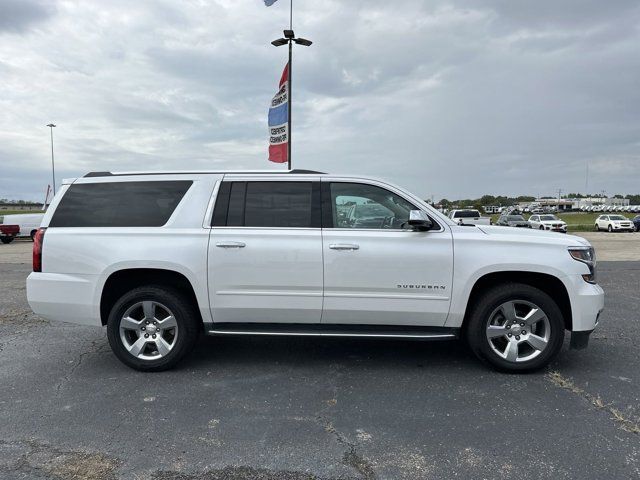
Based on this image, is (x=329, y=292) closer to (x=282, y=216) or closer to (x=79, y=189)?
(x=282, y=216)

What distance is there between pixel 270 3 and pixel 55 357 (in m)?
10.7

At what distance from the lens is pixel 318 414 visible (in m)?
3.61

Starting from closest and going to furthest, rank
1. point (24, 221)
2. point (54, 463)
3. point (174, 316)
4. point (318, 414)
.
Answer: point (54, 463) → point (318, 414) → point (174, 316) → point (24, 221)

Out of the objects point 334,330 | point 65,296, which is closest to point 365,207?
point 334,330

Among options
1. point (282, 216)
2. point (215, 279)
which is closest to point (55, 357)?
point (215, 279)

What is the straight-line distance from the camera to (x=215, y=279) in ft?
14.4

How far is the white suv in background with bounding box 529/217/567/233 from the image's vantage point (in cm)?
3747

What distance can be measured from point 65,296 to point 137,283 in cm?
64

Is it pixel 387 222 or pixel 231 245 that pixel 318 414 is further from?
pixel 387 222

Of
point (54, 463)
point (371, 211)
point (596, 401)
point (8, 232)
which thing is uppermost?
point (371, 211)

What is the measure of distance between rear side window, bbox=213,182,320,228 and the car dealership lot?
1.41 meters

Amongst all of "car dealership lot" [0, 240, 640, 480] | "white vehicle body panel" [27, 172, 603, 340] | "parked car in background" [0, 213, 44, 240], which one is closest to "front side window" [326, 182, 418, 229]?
"white vehicle body panel" [27, 172, 603, 340]

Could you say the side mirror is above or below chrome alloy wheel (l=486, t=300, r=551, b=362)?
above

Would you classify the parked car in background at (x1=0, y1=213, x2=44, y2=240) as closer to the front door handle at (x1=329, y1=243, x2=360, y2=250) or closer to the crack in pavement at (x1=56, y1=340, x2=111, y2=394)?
the crack in pavement at (x1=56, y1=340, x2=111, y2=394)
